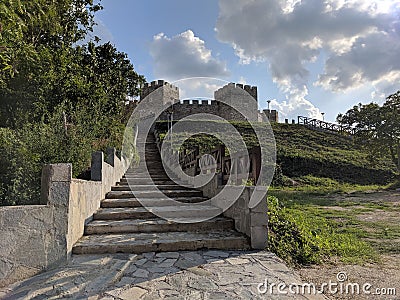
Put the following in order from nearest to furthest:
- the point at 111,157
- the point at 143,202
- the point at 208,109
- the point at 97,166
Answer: the point at 97,166, the point at 143,202, the point at 111,157, the point at 208,109

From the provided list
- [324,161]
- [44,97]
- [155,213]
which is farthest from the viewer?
[324,161]

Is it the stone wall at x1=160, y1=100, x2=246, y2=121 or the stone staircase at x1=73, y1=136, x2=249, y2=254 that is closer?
the stone staircase at x1=73, y1=136, x2=249, y2=254

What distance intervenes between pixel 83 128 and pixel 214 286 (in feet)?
13.0

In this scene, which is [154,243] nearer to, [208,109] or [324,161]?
[324,161]

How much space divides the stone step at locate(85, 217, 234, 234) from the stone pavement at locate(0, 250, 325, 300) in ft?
2.05

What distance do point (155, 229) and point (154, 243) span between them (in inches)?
20.1

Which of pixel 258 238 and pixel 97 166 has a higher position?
pixel 97 166

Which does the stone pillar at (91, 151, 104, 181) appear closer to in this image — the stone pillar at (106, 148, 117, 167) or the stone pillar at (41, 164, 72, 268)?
the stone pillar at (106, 148, 117, 167)

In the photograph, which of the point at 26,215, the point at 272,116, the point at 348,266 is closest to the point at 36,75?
the point at 26,215

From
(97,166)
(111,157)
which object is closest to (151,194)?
(97,166)

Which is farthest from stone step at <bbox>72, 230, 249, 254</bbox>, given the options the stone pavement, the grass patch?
the grass patch

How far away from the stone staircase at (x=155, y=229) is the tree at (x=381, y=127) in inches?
538

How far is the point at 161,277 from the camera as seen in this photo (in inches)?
99.6

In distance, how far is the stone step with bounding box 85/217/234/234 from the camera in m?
3.64
